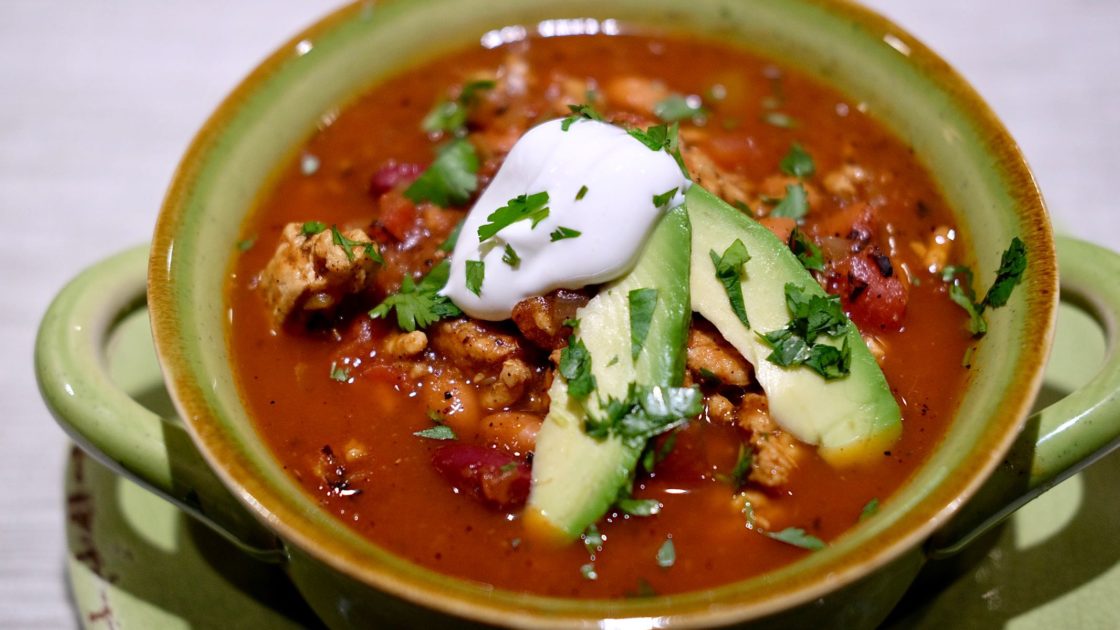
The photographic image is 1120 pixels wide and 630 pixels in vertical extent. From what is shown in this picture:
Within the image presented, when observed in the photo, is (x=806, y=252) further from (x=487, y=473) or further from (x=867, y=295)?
(x=487, y=473)

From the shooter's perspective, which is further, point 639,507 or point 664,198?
point 664,198

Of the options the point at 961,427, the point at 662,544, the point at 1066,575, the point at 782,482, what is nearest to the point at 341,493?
the point at 662,544

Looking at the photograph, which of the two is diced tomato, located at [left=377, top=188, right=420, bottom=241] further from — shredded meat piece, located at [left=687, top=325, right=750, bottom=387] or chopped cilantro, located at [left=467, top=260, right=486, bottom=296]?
shredded meat piece, located at [left=687, top=325, right=750, bottom=387]

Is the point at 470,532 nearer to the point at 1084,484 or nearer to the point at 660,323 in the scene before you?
the point at 660,323

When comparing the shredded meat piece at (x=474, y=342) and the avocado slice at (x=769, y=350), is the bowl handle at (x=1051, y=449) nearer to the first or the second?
the avocado slice at (x=769, y=350)

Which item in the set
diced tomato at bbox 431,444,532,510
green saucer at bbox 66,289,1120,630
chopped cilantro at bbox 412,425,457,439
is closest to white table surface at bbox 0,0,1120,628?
green saucer at bbox 66,289,1120,630

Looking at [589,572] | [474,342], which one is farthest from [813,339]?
[474,342]
